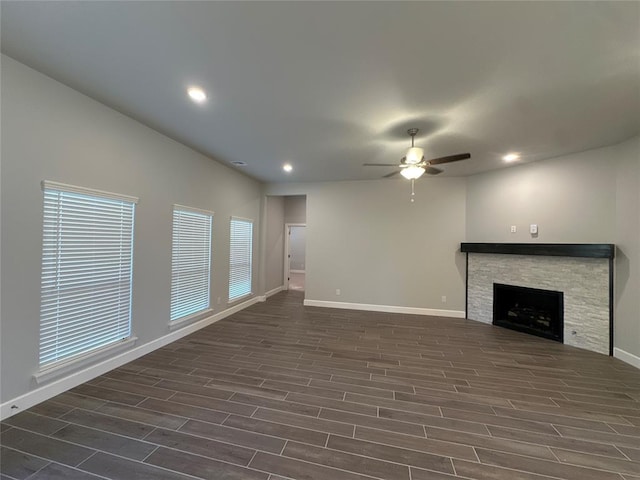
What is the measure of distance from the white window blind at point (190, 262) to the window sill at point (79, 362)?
2.52 feet

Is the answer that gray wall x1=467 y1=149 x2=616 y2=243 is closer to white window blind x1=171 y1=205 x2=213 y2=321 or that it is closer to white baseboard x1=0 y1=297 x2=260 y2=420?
white window blind x1=171 y1=205 x2=213 y2=321

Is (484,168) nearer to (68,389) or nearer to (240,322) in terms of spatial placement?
(240,322)

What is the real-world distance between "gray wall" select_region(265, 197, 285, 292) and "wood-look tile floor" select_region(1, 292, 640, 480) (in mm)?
3395

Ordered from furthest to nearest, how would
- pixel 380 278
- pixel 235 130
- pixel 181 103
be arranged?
1. pixel 380 278
2. pixel 235 130
3. pixel 181 103

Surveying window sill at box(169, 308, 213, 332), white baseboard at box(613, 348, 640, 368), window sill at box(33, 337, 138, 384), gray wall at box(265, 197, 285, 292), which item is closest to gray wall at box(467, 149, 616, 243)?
white baseboard at box(613, 348, 640, 368)

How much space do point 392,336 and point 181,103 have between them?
4.28 m

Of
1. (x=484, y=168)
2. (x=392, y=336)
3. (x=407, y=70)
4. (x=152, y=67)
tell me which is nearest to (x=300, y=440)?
(x=392, y=336)

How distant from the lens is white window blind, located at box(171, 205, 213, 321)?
3840 millimetres

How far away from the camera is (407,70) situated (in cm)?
211

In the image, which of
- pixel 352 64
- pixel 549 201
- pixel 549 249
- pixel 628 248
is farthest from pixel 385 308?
pixel 352 64

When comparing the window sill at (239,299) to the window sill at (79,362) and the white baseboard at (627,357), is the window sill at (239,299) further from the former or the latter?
the white baseboard at (627,357)

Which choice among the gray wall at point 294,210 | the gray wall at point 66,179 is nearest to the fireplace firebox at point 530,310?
the gray wall at point 294,210

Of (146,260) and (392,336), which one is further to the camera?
(392,336)

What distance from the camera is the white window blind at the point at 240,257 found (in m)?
5.34
